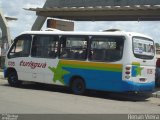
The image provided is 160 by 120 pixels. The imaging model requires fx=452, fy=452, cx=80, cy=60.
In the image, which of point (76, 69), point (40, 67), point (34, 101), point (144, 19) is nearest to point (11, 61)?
point (40, 67)

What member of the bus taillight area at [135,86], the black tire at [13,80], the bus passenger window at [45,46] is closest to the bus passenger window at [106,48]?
the bus taillight area at [135,86]

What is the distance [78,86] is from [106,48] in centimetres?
198

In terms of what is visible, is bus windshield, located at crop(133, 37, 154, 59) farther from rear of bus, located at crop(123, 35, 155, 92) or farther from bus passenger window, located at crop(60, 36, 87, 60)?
bus passenger window, located at crop(60, 36, 87, 60)

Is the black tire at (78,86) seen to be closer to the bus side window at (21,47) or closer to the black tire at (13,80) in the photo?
the bus side window at (21,47)

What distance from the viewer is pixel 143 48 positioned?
16891 millimetres

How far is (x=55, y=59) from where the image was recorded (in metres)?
18.2

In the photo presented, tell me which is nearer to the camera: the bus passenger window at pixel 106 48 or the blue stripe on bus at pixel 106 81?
the blue stripe on bus at pixel 106 81

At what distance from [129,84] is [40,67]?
434cm

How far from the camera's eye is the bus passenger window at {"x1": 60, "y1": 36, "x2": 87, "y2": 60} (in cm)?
1742

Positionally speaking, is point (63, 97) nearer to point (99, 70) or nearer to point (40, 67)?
point (99, 70)

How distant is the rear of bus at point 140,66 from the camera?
1606cm

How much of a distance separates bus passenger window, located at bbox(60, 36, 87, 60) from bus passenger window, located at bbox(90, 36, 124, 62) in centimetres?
40

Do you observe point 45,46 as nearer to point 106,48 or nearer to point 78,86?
point 78,86

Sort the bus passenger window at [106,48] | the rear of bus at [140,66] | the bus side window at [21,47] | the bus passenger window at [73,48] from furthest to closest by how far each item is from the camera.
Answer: the bus side window at [21,47] < the bus passenger window at [73,48] < the bus passenger window at [106,48] < the rear of bus at [140,66]
